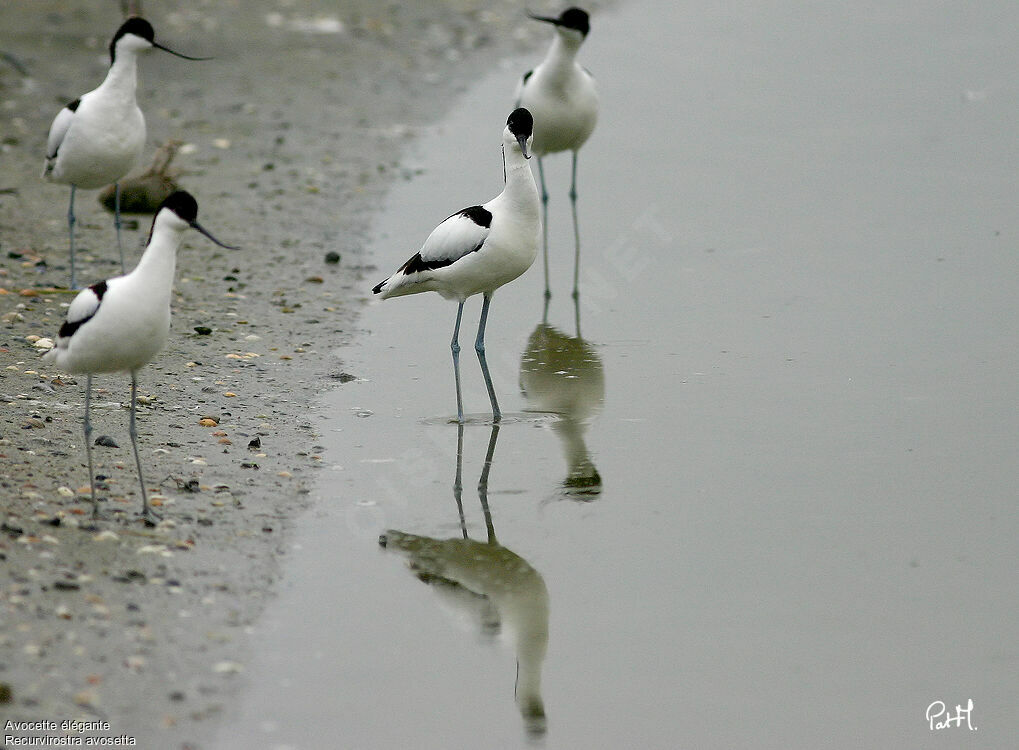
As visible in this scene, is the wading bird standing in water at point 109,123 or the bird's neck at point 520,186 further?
the wading bird standing in water at point 109,123

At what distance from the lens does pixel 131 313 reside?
506cm

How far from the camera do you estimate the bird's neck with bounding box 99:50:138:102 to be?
7.96m

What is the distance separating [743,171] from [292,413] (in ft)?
17.5

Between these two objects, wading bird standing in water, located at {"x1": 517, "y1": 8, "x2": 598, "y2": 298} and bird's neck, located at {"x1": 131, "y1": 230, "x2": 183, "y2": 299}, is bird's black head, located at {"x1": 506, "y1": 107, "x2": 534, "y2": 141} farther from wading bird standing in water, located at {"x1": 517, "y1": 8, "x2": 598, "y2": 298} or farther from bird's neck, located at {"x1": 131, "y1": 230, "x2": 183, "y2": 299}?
wading bird standing in water, located at {"x1": 517, "y1": 8, "x2": 598, "y2": 298}

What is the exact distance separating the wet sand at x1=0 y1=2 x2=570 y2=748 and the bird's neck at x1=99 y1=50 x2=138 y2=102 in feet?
3.98

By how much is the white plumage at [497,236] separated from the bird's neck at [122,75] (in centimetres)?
262

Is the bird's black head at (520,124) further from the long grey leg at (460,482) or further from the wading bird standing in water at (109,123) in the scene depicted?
the wading bird standing in water at (109,123)

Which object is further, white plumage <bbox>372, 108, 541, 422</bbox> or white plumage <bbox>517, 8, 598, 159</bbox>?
white plumage <bbox>517, 8, 598, 159</bbox>

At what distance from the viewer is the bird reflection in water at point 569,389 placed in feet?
19.6

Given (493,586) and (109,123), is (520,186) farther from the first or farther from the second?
(109,123)

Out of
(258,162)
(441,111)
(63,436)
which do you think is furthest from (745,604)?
(441,111)

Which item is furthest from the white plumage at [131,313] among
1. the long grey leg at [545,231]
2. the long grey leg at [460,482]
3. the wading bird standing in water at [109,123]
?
the long grey leg at [545,231]

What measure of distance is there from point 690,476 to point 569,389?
1303mm

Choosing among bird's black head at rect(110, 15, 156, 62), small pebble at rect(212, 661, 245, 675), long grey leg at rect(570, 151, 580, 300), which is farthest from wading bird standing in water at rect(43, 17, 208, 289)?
small pebble at rect(212, 661, 245, 675)
